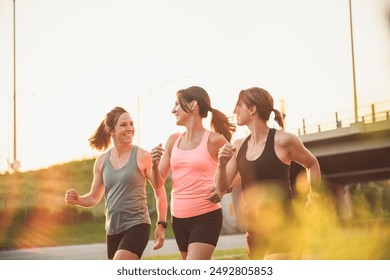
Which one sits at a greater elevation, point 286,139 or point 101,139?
point 101,139

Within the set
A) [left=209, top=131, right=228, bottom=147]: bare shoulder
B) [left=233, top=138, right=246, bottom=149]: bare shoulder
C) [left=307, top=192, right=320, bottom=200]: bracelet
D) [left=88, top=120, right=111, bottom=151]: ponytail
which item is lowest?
[left=307, top=192, right=320, bottom=200]: bracelet

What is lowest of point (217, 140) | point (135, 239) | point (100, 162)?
point (135, 239)

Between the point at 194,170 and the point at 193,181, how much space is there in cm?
8

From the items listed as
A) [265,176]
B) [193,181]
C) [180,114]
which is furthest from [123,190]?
[265,176]

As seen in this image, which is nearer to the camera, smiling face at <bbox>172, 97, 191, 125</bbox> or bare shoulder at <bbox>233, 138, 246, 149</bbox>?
bare shoulder at <bbox>233, 138, 246, 149</bbox>

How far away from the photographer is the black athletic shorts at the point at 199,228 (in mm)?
5059

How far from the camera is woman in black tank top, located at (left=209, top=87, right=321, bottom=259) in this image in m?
4.60

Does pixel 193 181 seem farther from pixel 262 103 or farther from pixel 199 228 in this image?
pixel 262 103

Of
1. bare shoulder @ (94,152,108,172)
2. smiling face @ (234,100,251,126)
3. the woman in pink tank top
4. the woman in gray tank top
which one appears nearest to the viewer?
smiling face @ (234,100,251,126)

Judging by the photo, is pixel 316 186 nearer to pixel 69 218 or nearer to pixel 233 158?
pixel 233 158

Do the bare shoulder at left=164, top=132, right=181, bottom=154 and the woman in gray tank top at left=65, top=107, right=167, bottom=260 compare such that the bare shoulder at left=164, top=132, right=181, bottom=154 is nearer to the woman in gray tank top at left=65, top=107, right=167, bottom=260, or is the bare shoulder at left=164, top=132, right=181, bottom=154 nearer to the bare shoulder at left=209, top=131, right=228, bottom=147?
the woman in gray tank top at left=65, top=107, right=167, bottom=260

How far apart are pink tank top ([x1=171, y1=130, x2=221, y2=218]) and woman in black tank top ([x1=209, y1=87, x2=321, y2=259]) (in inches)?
7.4

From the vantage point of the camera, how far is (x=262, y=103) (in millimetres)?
4965

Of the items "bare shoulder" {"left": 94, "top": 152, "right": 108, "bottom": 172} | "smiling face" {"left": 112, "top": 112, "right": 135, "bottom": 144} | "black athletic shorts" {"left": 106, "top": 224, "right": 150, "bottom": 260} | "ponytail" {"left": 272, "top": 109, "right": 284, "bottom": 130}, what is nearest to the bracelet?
"ponytail" {"left": 272, "top": 109, "right": 284, "bottom": 130}
